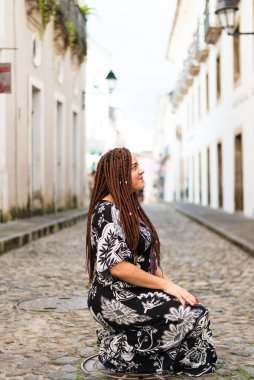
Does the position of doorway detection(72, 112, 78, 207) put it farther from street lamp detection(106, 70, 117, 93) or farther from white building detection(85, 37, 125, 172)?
white building detection(85, 37, 125, 172)

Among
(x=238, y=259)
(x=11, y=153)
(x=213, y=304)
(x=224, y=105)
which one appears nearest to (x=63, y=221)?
(x=11, y=153)

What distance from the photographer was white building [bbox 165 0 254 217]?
18.3 meters

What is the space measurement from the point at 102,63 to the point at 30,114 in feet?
123

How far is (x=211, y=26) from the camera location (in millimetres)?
22531

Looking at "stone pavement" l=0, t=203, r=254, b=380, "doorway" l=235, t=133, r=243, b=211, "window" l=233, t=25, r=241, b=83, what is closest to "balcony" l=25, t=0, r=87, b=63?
"window" l=233, t=25, r=241, b=83

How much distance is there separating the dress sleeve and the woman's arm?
41 millimetres

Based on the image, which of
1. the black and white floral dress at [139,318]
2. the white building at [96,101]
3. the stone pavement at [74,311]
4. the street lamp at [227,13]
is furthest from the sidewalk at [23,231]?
the white building at [96,101]

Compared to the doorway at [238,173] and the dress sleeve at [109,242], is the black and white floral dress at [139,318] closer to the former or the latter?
the dress sleeve at [109,242]

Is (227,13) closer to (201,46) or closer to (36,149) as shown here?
(36,149)

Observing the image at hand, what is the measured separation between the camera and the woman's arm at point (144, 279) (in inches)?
140

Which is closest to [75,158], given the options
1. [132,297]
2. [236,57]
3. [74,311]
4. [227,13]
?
[236,57]

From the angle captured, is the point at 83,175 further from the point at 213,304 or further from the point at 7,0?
the point at 213,304

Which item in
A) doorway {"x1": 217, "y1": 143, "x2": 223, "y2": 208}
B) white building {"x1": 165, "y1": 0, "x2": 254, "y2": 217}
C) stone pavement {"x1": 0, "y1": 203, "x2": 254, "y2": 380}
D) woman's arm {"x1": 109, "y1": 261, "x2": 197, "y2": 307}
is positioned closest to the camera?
woman's arm {"x1": 109, "y1": 261, "x2": 197, "y2": 307}

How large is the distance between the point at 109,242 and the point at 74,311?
2308 mm
